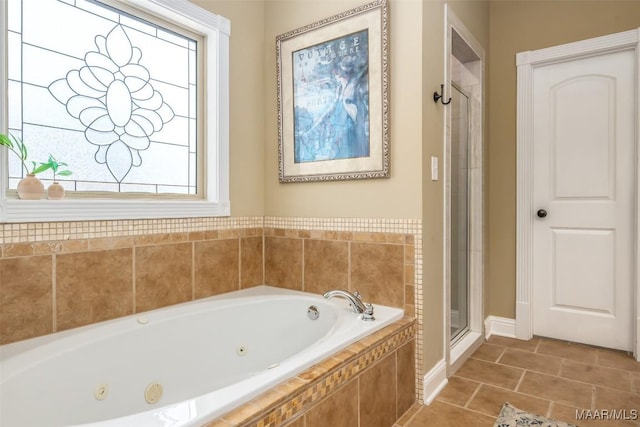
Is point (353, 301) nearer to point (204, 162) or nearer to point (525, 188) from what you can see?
point (204, 162)

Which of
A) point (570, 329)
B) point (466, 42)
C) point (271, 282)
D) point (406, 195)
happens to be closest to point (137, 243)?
point (271, 282)

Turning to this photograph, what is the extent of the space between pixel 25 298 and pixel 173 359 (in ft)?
2.03

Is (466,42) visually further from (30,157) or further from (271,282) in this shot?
(30,157)

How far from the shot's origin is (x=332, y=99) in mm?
2160

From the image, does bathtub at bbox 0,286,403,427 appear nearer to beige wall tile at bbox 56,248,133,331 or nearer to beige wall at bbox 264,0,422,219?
beige wall tile at bbox 56,248,133,331

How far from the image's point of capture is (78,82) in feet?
5.69

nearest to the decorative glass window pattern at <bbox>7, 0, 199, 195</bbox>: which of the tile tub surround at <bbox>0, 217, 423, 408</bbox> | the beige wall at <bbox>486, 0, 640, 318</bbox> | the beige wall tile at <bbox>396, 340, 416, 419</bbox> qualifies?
the tile tub surround at <bbox>0, 217, 423, 408</bbox>

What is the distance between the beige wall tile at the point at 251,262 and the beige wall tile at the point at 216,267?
43 mm

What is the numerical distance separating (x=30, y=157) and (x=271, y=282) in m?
1.43

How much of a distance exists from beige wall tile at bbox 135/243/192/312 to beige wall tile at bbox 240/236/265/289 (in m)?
0.39

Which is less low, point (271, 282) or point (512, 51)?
point (512, 51)

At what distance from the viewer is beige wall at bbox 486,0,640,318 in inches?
109

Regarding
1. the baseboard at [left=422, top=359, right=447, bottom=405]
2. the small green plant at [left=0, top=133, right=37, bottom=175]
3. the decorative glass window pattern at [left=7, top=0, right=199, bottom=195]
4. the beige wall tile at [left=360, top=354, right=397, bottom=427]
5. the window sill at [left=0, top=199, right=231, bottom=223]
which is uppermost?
the decorative glass window pattern at [left=7, top=0, right=199, bottom=195]

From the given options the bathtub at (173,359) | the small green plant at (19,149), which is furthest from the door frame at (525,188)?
the small green plant at (19,149)
